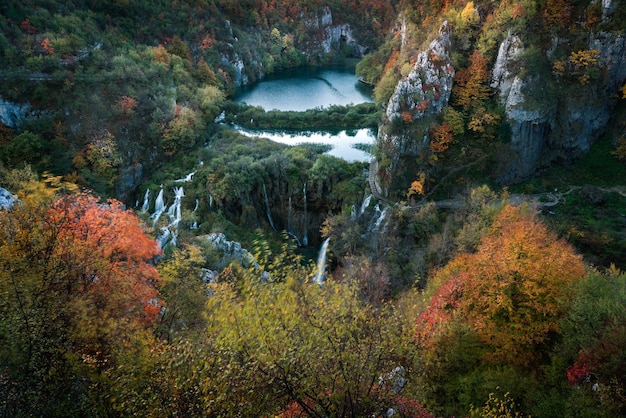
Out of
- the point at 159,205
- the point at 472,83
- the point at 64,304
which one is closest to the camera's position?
→ the point at 64,304

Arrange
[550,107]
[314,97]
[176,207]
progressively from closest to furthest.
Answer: [550,107]
[176,207]
[314,97]

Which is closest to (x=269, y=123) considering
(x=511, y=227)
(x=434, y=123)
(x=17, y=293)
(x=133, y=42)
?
(x=133, y=42)

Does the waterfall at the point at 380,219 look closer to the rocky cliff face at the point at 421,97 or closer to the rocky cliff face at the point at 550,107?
the rocky cliff face at the point at 421,97

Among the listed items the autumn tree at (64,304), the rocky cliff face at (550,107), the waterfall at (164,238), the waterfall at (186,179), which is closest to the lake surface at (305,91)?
the waterfall at (186,179)

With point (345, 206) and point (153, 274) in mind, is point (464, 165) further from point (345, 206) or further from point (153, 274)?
point (153, 274)

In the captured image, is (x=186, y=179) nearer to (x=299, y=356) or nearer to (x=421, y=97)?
(x=421, y=97)

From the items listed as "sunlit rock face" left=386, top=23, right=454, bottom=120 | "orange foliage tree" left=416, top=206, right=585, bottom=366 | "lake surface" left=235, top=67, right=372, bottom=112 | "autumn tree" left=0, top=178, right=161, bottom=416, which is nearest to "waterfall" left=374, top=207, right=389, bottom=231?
"sunlit rock face" left=386, top=23, right=454, bottom=120

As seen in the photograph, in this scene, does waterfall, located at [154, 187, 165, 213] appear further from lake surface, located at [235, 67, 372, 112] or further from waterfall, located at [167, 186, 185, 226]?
lake surface, located at [235, 67, 372, 112]

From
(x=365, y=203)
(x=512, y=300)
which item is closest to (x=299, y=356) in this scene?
(x=512, y=300)

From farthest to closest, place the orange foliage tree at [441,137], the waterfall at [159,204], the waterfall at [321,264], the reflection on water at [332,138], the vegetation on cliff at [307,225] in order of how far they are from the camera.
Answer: the reflection on water at [332,138]
the waterfall at [159,204]
the orange foliage tree at [441,137]
the waterfall at [321,264]
the vegetation on cliff at [307,225]
